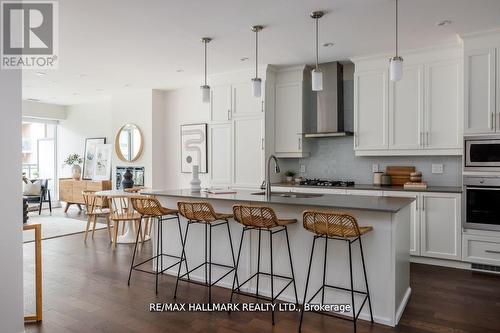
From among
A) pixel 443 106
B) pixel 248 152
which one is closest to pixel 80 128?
pixel 248 152

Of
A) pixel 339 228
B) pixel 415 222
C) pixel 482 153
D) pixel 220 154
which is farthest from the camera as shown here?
pixel 220 154

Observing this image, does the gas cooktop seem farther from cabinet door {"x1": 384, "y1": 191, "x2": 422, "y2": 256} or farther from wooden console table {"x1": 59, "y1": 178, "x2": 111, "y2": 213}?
wooden console table {"x1": 59, "y1": 178, "x2": 111, "y2": 213}

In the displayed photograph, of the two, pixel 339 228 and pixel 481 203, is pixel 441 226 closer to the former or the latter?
pixel 481 203

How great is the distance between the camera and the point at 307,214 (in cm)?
274

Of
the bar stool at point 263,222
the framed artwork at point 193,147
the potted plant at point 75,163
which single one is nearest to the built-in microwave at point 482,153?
the bar stool at point 263,222

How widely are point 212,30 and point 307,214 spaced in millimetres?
2387

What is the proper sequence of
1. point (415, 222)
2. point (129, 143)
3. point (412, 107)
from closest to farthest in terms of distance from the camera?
point (415, 222) < point (412, 107) < point (129, 143)

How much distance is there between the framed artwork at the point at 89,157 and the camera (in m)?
8.85

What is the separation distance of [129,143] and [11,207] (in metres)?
5.29

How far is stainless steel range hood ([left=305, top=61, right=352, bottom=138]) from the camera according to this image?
5195 millimetres

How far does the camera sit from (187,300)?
3314 millimetres

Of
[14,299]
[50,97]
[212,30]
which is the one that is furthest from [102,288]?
[50,97]

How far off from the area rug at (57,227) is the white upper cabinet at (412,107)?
5057 millimetres

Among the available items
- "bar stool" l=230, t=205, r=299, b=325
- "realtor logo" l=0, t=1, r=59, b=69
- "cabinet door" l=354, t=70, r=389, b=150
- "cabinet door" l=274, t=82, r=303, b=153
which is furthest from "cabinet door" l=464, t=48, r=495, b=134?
"realtor logo" l=0, t=1, r=59, b=69
